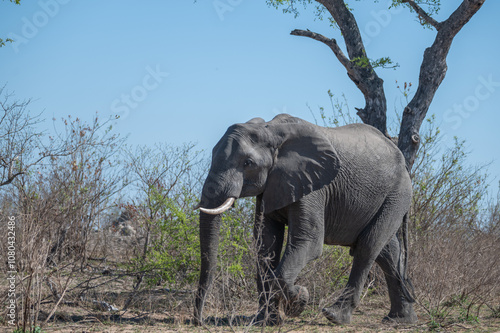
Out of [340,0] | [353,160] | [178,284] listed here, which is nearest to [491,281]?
[353,160]

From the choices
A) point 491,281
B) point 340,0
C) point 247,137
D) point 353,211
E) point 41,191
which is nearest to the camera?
point 247,137

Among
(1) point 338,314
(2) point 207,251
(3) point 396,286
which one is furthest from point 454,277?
(2) point 207,251

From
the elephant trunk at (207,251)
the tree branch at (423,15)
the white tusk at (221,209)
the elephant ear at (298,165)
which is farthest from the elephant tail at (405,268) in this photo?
the tree branch at (423,15)

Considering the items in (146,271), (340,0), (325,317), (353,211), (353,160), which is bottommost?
(325,317)

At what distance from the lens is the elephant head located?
7.01 metres

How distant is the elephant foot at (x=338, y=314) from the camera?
7.59m

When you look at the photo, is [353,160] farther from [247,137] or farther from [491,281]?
[491,281]

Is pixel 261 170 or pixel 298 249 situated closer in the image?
pixel 298 249

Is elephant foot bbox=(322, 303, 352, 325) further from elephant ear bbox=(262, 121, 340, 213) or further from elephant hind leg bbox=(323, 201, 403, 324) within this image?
elephant ear bbox=(262, 121, 340, 213)

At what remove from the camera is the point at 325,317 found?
26.2ft

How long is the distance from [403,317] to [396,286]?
426 mm

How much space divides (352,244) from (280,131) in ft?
6.26

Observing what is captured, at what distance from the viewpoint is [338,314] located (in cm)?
764

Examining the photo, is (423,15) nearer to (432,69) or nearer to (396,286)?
(432,69)
